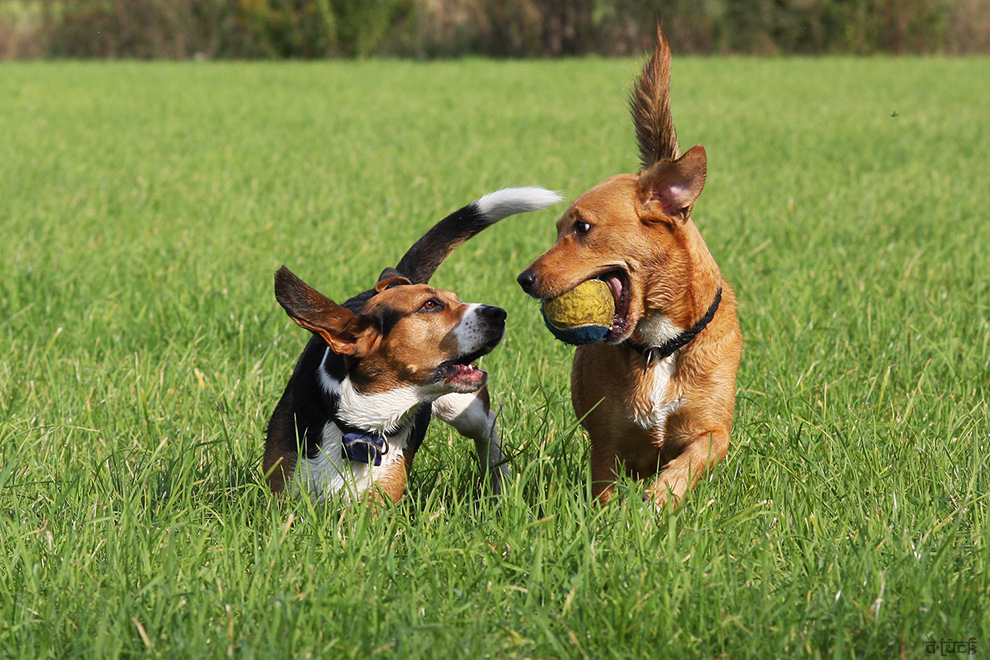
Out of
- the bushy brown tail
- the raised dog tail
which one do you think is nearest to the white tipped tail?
the raised dog tail

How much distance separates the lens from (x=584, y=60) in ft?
99.4

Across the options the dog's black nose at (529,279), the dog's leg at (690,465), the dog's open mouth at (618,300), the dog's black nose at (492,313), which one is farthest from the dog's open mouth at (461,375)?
the dog's leg at (690,465)

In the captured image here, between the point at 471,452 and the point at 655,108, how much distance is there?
1.39 metres

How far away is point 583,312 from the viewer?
9.75ft

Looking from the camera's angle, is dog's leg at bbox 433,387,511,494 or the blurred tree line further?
the blurred tree line

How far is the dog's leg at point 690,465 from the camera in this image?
3000mm

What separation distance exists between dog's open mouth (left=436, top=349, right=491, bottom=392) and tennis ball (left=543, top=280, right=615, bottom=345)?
0.80ft

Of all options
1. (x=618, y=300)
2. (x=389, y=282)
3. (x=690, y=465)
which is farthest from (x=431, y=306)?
(x=690, y=465)

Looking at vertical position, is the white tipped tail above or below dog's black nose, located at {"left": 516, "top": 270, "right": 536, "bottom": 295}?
above

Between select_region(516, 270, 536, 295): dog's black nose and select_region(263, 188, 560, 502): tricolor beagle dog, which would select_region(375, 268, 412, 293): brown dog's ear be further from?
select_region(516, 270, 536, 295): dog's black nose

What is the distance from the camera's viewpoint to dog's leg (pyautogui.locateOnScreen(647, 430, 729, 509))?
9.84 feet

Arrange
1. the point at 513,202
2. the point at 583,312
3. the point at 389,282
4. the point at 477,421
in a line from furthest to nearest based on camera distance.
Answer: the point at 513,202
the point at 477,421
the point at 389,282
the point at 583,312

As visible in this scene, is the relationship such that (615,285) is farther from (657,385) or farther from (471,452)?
(471,452)

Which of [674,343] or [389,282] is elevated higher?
[389,282]
